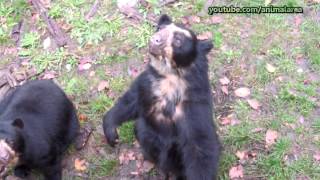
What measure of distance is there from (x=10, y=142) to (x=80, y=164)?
1265mm

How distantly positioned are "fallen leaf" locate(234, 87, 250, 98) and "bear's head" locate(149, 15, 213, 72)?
158 centimetres

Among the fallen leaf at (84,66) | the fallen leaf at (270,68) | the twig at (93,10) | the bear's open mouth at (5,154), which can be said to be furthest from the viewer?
the twig at (93,10)

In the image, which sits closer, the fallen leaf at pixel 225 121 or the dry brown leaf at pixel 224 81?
the fallen leaf at pixel 225 121

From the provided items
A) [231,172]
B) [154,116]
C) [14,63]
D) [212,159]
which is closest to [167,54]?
[154,116]

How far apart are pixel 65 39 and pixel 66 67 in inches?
18.1

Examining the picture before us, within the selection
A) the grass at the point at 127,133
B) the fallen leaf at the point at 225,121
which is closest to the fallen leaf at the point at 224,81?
the fallen leaf at the point at 225,121

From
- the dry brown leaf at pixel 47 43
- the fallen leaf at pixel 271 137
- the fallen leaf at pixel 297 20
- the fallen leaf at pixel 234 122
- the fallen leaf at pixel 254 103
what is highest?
the fallen leaf at pixel 297 20

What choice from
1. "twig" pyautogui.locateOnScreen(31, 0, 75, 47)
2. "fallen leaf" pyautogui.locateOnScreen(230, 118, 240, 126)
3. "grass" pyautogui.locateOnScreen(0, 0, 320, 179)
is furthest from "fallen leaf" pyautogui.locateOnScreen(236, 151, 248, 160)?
"twig" pyautogui.locateOnScreen(31, 0, 75, 47)

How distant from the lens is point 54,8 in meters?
7.64

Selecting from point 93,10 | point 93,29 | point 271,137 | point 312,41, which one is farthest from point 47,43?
point 312,41

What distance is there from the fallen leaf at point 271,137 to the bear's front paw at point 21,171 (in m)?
2.70

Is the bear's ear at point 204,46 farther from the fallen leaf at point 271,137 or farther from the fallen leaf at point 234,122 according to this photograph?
the fallen leaf at point 271,137

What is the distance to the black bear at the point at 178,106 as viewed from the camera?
208 inches

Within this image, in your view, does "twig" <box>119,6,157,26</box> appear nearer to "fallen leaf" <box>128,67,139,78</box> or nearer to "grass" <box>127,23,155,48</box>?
"grass" <box>127,23,155,48</box>
